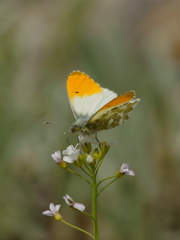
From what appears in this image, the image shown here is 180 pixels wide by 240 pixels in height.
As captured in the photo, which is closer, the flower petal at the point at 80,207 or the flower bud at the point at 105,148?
the flower petal at the point at 80,207

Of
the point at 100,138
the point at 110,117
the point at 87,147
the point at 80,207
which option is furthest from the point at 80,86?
the point at 100,138

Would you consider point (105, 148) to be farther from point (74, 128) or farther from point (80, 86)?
point (80, 86)

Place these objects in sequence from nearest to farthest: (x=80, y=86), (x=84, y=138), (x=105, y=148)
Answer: (x=105, y=148)
(x=84, y=138)
(x=80, y=86)

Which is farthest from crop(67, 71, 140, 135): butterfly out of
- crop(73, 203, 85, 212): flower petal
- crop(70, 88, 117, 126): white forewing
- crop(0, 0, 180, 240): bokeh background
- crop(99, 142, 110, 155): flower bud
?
crop(0, 0, 180, 240): bokeh background

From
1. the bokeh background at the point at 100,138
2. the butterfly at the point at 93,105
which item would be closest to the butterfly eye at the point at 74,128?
the butterfly at the point at 93,105

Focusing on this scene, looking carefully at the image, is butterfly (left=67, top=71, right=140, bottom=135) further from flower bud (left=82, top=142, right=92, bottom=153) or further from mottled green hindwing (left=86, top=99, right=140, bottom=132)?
flower bud (left=82, top=142, right=92, bottom=153)

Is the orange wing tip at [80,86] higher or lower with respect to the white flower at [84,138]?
higher

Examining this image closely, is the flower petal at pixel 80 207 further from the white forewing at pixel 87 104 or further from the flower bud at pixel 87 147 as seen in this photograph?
the white forewing at pixel 87 104
